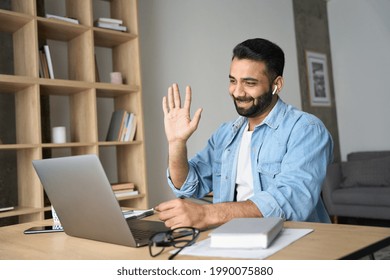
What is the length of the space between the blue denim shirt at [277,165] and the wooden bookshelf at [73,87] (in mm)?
1215

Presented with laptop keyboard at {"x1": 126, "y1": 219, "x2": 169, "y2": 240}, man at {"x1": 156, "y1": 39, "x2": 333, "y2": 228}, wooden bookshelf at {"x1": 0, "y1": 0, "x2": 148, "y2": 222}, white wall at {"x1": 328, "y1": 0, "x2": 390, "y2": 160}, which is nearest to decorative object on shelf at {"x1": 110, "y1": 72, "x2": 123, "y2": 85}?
wooden bookshelf at {"x1": 0, "y1": 0, "x2": 148, "y2": 222}

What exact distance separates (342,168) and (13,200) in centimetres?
340

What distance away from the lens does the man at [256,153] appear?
4.28 ft

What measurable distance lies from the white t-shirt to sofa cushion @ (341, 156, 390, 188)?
2998 mm

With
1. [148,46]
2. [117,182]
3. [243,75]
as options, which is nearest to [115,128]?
[117,182]

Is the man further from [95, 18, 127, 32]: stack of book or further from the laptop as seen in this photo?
[95, 18, 127, 32]: stack of book

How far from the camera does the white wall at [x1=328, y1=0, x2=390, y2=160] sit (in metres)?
5.13

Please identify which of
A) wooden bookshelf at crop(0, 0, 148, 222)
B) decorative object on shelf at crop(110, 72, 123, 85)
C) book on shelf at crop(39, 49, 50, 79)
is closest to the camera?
wooden bookshelf at crop(0, 0, 148, 222)

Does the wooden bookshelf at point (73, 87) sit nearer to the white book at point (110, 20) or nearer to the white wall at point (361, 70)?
the white book at point (110, 20)

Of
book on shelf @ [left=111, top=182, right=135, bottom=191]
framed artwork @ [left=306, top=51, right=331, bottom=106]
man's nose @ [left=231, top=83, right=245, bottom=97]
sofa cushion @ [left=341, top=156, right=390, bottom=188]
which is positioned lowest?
sofa cushion @ [left=341, top=156, right=390, bottom=188]

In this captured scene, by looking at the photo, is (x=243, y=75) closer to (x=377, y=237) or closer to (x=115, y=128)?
(x=377, y=237)

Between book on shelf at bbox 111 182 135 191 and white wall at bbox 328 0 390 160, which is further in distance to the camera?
white wall at bbox 328 0 390 160

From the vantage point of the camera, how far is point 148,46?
3.61m

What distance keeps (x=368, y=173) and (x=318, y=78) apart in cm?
155
